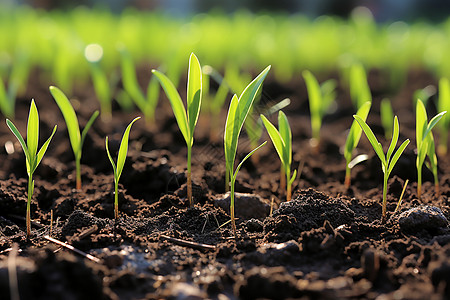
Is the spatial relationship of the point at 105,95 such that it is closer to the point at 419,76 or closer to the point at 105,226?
the point at 105,226

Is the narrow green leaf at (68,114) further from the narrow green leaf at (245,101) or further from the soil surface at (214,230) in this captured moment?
the narrow green leaf at (245,101)

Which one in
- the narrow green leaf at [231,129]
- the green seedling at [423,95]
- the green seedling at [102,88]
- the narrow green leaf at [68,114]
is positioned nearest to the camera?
the narrow green leaf at [231,129]

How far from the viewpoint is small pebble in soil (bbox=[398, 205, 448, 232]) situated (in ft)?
5.42

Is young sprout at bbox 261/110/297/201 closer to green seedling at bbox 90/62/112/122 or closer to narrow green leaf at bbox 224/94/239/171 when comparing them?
narrow green leaf at bbox 224/94/239/171

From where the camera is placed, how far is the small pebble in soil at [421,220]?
5.42 ft

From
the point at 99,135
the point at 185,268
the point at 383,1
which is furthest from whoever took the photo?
the point at 383,1

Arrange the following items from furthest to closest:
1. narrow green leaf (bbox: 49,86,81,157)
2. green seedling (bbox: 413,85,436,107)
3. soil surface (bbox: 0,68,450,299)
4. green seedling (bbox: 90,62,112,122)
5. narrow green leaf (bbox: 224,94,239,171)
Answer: green seedling (bbox: 90,62,112,122) → green seedling (bbox: 413,85,436,107) → narrow green leaf (bbox: 49,86,81,157) → narrow green leaf (bbox: 224,94,239,171) → soil surface (bbox: 0,68,450,299)

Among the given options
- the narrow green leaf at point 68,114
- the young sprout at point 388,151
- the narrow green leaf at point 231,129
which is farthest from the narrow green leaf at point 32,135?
the young sprout at point 388,151

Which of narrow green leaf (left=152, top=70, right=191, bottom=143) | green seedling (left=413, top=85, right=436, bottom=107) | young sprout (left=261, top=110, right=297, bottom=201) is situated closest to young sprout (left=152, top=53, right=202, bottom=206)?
narrow green leaf (left=152, top=70, right=191, bottom=143)

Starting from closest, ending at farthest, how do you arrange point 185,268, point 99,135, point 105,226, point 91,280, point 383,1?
point 91,280, point 185,268, point 105,226, point 99,135, point 383,1

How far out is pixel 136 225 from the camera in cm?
177

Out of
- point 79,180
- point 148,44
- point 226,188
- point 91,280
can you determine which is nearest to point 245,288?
point 91,280

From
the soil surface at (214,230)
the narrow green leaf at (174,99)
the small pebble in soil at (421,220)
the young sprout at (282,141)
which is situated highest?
the narrow green leaf at (174,99)

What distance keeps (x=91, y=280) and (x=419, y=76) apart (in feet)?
13.0
